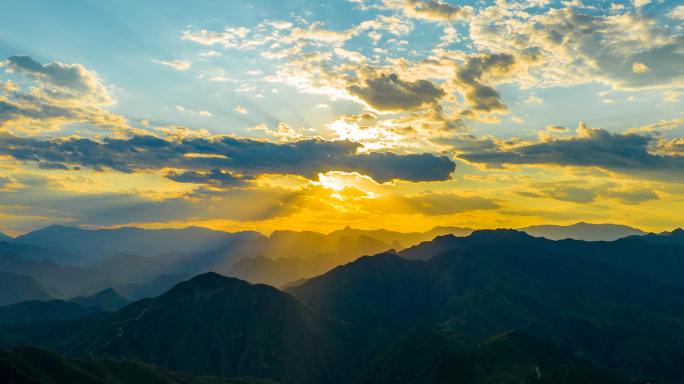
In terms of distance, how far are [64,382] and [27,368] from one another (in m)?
16.5

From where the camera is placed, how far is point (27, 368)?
626ft

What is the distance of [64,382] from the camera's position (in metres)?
197
